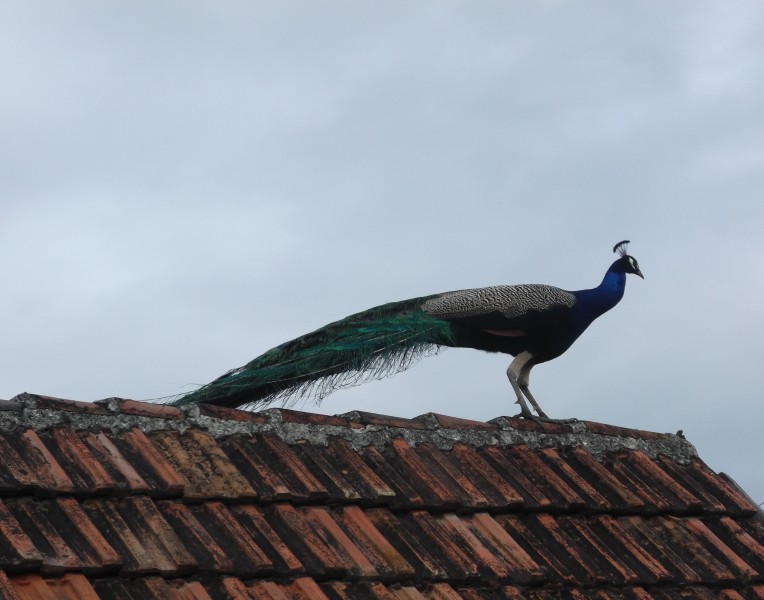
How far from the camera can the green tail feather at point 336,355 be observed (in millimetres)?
6363

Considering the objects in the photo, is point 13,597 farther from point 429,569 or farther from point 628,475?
point 628,475

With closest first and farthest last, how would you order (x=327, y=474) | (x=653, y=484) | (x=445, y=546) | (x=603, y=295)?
(x=445, y=546), (x=327, y=474), (x=653, y=484), (x=603, y=295)

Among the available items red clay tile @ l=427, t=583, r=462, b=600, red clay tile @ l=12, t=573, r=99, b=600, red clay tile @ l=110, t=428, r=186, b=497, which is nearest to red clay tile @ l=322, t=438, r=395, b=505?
red clay tile @ l=427, t=583, r=462, b=600

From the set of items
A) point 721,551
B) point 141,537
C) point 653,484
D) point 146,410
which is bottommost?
point 141,537

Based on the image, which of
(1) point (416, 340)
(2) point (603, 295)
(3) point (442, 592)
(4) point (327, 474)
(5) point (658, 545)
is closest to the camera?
(3) point (442, 592)

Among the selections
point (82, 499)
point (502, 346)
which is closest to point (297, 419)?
point (82, 499)

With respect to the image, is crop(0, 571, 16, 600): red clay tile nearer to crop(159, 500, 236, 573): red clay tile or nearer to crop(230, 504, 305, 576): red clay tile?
crop(159, 500, 236, 573): red clay tile

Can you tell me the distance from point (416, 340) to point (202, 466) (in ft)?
9.37

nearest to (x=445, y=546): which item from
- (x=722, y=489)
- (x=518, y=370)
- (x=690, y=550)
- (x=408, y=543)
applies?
(x=408, y=543)

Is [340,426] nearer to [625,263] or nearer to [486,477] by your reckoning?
[486,477]

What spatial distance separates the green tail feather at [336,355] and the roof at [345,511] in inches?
61.8

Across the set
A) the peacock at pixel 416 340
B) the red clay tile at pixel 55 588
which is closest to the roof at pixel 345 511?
the red clay tile at pixel 55 588

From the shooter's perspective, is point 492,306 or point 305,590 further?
point 492,306

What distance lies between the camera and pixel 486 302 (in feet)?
22.5
